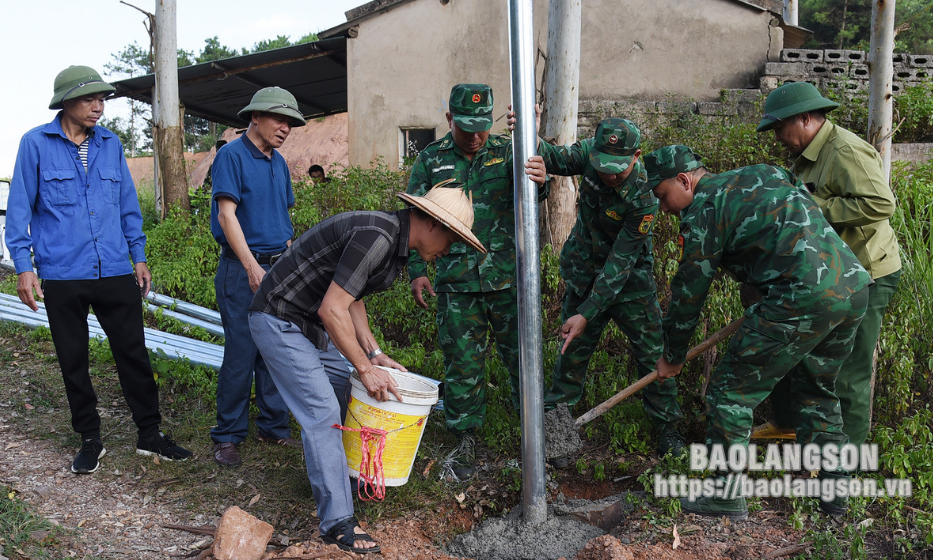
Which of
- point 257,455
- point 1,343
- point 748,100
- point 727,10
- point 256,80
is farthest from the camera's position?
point 256,80

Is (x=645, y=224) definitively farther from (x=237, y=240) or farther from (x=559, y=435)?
(x=237, y=240)

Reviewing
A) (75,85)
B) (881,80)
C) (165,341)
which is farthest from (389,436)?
(881,80)

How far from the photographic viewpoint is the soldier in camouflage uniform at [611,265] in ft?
11.3

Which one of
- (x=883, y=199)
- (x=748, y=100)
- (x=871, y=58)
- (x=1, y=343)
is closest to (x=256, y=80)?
(x=1, y=343)

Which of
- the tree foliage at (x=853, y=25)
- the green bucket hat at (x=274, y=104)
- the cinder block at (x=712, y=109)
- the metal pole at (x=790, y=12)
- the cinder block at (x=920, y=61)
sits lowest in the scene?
the green bucket hat at (x=274, y=104)

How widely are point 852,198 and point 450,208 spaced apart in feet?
6.81

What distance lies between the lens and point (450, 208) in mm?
2688

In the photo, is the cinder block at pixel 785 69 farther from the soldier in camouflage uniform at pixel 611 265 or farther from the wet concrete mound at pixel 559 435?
the wet concrete mound at pixel 559 435

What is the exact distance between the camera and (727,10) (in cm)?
880

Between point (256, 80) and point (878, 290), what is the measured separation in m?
11.3

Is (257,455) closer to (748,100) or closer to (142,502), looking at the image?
(142,502)

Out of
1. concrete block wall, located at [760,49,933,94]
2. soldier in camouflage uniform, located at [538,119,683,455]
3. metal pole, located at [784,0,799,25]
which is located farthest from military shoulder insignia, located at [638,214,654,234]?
metal pole, located at [784,0,799,25]

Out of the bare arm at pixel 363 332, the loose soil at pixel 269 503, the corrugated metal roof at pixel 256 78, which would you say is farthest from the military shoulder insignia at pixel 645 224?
the corrugated metal roof at pixel 256 78

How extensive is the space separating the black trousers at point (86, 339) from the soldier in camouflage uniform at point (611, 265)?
95.9 inches
